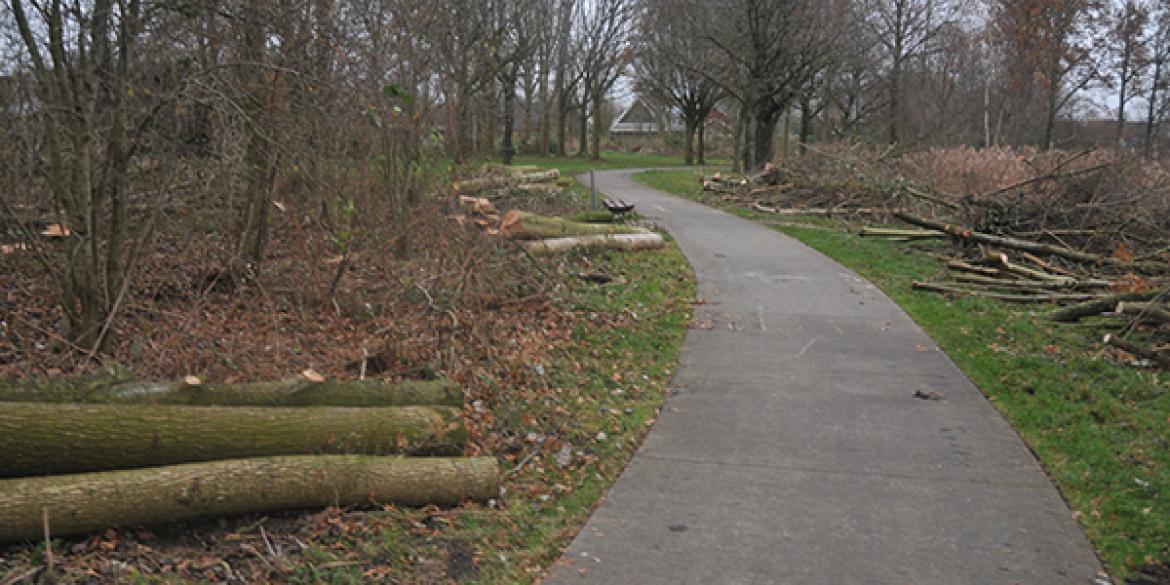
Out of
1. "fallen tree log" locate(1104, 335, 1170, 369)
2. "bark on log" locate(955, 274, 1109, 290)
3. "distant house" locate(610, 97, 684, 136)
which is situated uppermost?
"distant house" locate(610, 97, 684, 136)

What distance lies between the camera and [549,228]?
50.4 feet

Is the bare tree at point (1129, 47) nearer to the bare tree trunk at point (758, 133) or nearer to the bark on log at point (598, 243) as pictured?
the bare tree trunk at point (758, 133)

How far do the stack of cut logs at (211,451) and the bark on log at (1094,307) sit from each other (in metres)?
8.17

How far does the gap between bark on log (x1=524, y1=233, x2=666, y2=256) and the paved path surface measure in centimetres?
379

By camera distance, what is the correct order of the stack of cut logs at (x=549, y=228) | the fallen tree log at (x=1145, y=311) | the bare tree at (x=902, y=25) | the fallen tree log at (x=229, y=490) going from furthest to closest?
the bare tree at (x=902, y=25), the stack of cut logs at (x=549, y=228), the fallen tree log at (x=1145, y=311), the fallen tree log at (x=229, y=490)

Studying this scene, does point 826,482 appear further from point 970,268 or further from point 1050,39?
point 1050,39

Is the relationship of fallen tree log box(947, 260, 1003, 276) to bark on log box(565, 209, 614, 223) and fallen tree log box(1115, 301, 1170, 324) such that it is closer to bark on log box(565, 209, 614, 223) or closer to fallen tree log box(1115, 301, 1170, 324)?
fallen tree log box(1115, 301, 1170, 324)

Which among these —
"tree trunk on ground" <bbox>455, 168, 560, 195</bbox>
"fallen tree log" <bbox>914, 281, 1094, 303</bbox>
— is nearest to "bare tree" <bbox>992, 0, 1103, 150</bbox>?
"tree trunk on ground" <bbox>455, 168, 560, 195</bbox>

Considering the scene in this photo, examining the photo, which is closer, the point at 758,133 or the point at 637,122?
the point at 758,133

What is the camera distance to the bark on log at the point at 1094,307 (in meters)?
10.6

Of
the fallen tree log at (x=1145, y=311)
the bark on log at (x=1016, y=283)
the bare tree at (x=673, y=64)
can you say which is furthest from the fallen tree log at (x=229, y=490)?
the bare tree at (x=673, y=64)

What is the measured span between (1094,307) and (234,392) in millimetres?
9658

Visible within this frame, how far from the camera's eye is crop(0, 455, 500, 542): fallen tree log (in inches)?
184

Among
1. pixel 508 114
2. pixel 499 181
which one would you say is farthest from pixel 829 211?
pixel 508 114
